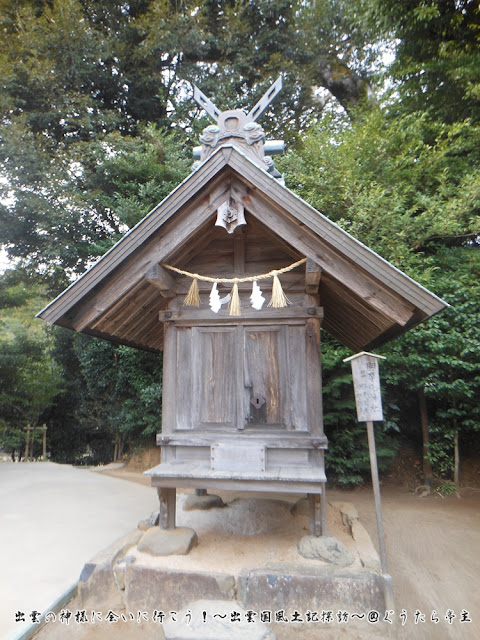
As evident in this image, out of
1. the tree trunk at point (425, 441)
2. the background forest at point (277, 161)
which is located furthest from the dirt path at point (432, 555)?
the background forest at point (277, 161)

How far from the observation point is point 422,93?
10977 mm

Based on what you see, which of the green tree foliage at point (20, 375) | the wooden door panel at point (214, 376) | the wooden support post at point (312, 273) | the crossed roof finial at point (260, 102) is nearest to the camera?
the wooden support post at point (312, 273)

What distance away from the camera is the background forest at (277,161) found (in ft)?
27.1

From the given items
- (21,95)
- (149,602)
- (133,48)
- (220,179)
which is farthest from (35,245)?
(149,602)

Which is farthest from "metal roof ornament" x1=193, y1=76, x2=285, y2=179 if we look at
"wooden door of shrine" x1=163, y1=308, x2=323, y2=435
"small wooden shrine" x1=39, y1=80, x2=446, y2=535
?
"wooden door of shrine" x1=163, y1=308, x2=323, y2=435

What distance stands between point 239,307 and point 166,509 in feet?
8.06

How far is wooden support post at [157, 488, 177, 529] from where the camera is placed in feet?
13.6

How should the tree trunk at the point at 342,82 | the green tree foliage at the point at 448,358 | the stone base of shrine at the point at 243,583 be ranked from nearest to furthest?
1. the stone base of shrine at the point at 243,583
2. the green tree foliage at the point at 448,358
3. the tree trunk at the point at 342,82

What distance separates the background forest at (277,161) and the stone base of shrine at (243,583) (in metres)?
4.72

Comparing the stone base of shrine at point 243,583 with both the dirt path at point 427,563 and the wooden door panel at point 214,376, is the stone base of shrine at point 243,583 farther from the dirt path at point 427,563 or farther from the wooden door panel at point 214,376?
the wooden door panel at point 214,376

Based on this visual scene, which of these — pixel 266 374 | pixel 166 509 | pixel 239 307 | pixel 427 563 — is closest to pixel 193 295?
pixel 239 307

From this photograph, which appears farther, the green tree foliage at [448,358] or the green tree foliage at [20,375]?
the green tree foliage at [20,375]

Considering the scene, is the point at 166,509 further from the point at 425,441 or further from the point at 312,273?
the point at 425,441

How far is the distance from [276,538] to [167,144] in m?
11.3
